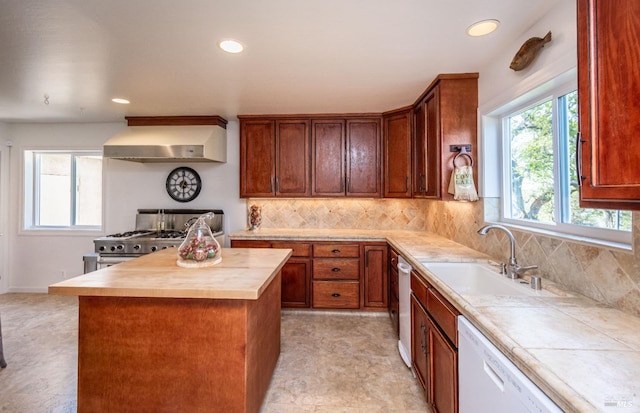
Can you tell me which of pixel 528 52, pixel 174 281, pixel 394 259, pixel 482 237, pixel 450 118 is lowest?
pixel 394 259

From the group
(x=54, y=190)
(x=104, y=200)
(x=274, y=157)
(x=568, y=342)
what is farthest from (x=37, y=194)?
(x=568, y=342)

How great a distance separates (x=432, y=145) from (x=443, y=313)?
168 centimetres

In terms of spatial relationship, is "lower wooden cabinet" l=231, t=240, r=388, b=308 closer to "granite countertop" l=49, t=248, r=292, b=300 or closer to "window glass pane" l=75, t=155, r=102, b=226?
"granite countertop" l=49, t=248, r=292, b=300

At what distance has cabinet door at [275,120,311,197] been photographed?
11.8ft

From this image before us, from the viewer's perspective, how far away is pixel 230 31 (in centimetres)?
179

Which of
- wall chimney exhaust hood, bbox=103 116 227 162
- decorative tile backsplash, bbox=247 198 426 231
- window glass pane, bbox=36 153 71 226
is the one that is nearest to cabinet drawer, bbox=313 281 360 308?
decorative tile backsplash, bbox=247 198 426 231

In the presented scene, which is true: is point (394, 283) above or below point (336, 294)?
above

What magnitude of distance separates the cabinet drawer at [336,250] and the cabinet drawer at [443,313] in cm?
159

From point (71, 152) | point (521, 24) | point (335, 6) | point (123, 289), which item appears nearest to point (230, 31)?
point (335, 6)

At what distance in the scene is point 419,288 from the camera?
1943mm

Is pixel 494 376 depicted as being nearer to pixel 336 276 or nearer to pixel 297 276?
pixel 336 276

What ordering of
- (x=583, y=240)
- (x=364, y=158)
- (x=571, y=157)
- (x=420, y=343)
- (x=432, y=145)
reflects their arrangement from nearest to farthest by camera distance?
(x=583, y=240) < (x=571, y=157) < (x=420, y=343) < (x=432, y=145) < (x=364, y=158)

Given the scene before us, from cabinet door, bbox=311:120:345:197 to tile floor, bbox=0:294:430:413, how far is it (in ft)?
4.88

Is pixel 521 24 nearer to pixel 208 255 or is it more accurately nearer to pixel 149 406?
pixel 208 255
